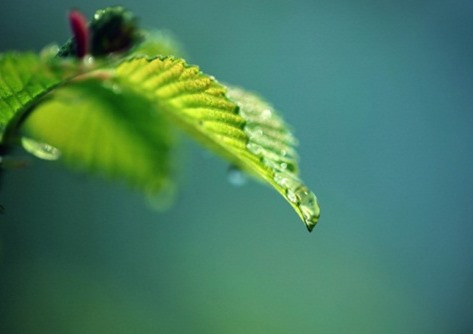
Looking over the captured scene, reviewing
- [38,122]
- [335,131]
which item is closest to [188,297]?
[335,131]

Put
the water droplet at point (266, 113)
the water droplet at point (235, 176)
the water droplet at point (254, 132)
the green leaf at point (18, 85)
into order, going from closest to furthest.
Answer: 1. the green leaf at point (18, 85)
2. the water droplet at point (254, 132)
3. the water droplet at point (266, 113)
4. the water droplet at point (235, 176)

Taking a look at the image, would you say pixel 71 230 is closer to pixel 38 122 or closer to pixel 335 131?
pixel 335 131

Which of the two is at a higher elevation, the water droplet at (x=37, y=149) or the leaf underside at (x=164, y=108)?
the leaf underside at (x=164, y=108)

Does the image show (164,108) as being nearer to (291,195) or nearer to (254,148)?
(254,148)

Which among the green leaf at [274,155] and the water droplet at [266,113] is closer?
the green leaf at [274,155]

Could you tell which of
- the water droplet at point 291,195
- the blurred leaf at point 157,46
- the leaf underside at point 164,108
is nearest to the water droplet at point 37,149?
the leaf underside at point 164,108

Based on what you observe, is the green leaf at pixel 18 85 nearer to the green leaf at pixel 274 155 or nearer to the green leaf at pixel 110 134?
the green leaf at pixel 110 134
